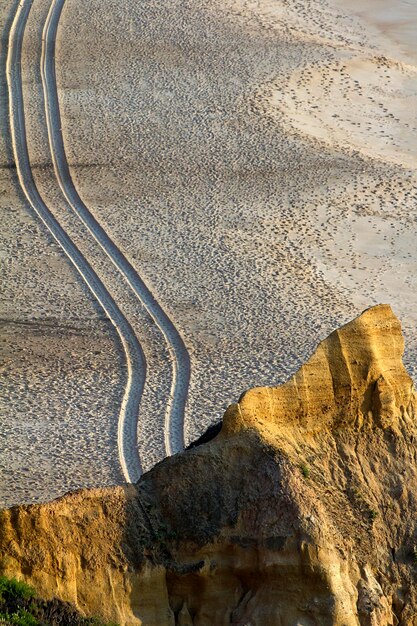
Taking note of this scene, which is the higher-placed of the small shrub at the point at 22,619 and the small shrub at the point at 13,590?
the small shrub at the point at 13,590

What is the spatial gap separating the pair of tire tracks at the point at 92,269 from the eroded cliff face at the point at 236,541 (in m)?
5.48

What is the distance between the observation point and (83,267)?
2294 cm

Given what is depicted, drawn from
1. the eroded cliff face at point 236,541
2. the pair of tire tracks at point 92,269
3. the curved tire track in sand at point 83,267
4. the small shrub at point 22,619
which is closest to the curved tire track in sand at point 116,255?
the pair of tire tracks at point 92,269

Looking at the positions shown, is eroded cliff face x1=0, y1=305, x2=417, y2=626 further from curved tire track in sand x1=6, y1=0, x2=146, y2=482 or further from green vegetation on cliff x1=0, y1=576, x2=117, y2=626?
curved tire track in sand x1=6, y1=0, x2=146, y2=482

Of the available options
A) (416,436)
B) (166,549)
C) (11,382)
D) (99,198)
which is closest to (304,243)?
(99,198)

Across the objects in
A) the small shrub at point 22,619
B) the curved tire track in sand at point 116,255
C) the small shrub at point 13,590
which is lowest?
the curved tire track in sand at point 116,255

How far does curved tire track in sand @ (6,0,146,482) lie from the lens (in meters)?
17.5

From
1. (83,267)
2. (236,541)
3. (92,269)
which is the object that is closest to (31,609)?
(236,541)

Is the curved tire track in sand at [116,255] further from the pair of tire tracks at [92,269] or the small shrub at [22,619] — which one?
the small shrub at [22,619]

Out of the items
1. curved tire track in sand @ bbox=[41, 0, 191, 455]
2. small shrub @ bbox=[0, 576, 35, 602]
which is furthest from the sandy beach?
small shrub @ bbox=[0, 576, 35, 602]

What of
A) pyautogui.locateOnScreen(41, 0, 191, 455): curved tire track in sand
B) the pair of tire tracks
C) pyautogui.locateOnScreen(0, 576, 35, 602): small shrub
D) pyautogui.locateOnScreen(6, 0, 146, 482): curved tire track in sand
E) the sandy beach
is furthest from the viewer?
the sandy beach

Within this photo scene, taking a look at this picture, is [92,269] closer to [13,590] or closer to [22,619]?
[13,590]

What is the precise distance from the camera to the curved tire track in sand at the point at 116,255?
59.9 ft

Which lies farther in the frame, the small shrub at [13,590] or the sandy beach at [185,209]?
the sandy beach at [185,209]
